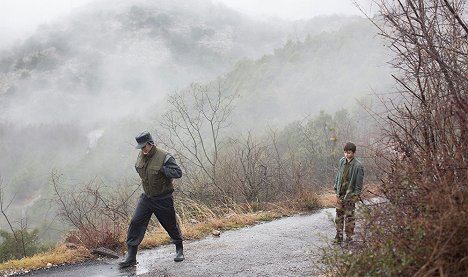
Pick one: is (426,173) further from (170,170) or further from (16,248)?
(16,248)

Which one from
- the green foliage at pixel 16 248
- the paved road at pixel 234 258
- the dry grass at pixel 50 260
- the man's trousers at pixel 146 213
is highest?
the man's trousers at pixel 146 213

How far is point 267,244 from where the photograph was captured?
27.2 feet

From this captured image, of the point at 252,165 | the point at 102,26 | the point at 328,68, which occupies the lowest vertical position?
the point at 252,165

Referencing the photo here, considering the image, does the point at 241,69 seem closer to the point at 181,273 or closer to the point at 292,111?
the point at 292,111

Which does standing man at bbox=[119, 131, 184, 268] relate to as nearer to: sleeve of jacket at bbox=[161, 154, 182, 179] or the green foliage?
sleeve of jacket at bbox=[161, 154, 182, 179]

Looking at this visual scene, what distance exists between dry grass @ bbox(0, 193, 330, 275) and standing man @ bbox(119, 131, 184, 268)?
4.11 ft

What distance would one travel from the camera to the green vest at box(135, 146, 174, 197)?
6539 mm

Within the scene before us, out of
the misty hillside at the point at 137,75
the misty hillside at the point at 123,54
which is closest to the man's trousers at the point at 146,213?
the misty hillside at the point at 137,75

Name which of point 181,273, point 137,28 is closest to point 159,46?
point 137,28

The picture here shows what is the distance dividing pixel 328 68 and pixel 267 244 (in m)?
62.8

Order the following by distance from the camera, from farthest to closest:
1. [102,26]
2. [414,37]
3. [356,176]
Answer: [102,26]
[356,176]
[414,37]

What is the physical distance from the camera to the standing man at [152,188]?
257 inches

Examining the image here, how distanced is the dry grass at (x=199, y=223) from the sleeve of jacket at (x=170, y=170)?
2298 millimetres

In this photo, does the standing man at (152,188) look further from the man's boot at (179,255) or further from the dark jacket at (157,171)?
the man's boot at (179,255)
